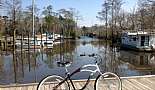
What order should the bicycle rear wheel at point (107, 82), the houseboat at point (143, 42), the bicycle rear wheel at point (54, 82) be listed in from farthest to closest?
the houseboat at point (143, 42)
the bicycle rear wheel at point (107, 82)
the bicycle rear wheel at point (54, 82)

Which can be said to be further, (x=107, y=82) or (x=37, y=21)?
(x=37, y=21)

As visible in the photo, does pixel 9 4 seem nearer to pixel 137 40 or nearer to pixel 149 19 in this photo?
pixel 137 40

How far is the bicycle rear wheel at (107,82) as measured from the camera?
465cm

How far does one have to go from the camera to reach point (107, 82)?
4812 mm

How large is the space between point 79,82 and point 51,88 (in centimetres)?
129

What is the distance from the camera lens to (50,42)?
34312mm

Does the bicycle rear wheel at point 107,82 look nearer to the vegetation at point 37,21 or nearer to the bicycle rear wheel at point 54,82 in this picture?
the bicycle rear wheel at point 54,82

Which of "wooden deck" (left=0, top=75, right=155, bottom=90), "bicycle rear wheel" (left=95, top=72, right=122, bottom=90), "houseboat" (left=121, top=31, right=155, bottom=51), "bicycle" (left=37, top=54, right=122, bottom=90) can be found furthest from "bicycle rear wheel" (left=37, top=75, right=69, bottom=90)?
"houseboat" (left=121, top=31, right=155, bottom=51)

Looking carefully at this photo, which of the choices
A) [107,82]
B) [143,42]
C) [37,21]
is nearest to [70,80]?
[107,82]

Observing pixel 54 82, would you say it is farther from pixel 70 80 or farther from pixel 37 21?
pixel 37 21

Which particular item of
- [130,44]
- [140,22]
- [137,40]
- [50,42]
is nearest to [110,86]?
[137,40]

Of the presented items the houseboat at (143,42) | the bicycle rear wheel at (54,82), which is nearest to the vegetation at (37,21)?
the houseboat at (143,42)

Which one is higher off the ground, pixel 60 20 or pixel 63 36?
pixel 60 20

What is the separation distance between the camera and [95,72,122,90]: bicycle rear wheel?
15.3ft
